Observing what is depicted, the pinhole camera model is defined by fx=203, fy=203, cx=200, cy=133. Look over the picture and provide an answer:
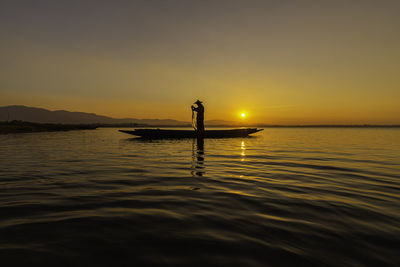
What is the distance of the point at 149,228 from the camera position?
3170 millimetres

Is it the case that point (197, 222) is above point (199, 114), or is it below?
below

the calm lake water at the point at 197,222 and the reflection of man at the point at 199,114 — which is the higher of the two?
the reflection of man at the point at 199,114

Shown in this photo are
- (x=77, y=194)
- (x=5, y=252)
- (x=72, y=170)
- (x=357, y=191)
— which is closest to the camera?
(x=5, y=252)

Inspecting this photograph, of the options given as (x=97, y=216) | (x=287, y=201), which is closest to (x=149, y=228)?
(x=97, y=216)

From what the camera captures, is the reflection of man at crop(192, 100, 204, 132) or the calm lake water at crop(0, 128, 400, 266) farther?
the reflection of man at crop(192, 100, 204, 132)

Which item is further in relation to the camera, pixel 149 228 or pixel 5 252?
pixel 149 228

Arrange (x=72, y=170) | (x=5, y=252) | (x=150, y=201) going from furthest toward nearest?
(x=72, y=170) < (x=150, y=201) < (x=5, y=252)

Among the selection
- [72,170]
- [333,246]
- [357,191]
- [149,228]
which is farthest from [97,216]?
[357,191]

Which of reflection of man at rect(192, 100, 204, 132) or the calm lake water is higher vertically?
reflection of man at rect(192, 100, 204, 132)

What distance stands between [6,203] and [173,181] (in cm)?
378

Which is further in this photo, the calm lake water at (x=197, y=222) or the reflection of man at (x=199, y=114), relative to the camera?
the reflection of man at (x=199, y=114)

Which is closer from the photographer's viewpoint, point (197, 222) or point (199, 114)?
point (197, 222)

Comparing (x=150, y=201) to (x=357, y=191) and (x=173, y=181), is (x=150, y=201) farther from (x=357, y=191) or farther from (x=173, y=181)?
(x=357, y=191)

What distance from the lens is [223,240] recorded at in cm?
285
